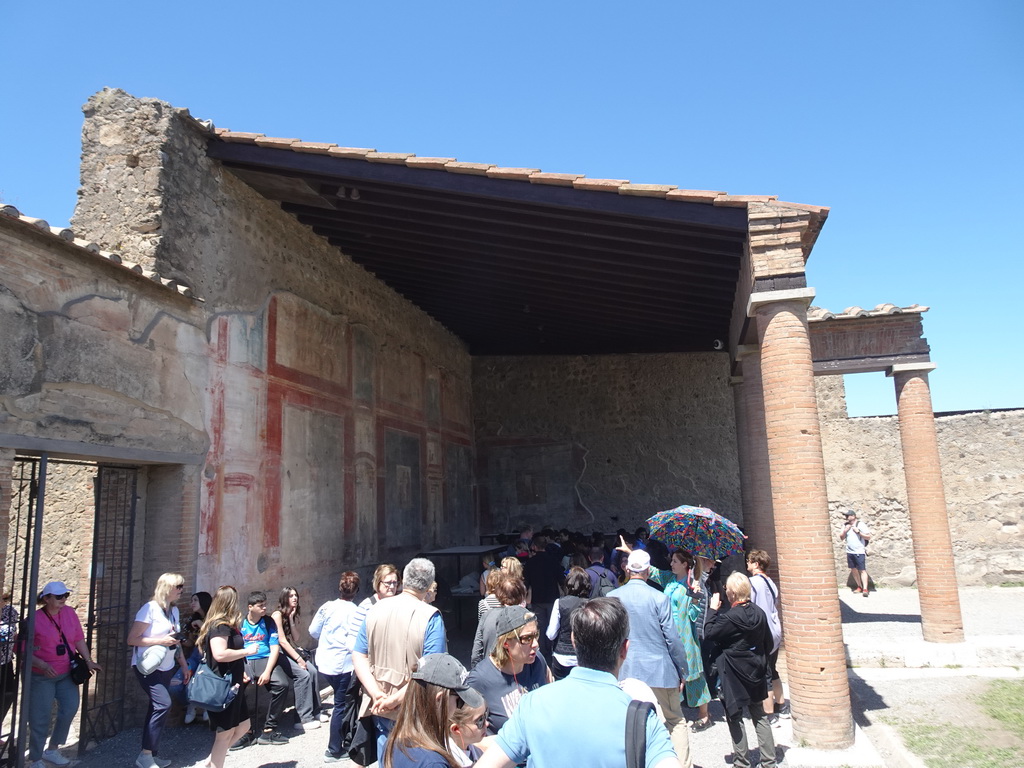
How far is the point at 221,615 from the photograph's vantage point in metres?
5.08

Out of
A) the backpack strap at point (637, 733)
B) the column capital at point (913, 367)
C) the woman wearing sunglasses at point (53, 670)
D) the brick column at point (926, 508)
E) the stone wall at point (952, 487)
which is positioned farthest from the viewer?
the stone wall at point (952, 487)

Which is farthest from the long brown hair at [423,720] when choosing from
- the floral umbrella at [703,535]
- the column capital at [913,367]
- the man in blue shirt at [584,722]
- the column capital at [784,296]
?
the column capital at [913,367]

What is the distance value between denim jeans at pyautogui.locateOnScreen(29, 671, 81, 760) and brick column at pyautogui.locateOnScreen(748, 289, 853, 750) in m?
5.38

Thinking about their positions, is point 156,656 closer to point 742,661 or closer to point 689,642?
point 689,642

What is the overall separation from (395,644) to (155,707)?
268 cm

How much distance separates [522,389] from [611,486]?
2673mm

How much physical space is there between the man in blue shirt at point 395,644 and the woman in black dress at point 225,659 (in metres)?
1.60

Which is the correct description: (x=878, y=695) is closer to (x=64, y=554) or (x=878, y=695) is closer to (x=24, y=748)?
(x=24, y=748)

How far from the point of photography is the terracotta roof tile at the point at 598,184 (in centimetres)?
680

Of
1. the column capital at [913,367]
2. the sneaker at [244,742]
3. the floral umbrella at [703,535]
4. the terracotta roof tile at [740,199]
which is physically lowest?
the sneaker at [244,742]

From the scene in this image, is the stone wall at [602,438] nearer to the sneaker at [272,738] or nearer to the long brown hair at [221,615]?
the sneaker at [272,738]

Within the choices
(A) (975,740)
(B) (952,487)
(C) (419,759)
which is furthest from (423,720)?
(B) (952,487)

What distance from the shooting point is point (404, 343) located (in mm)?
12016

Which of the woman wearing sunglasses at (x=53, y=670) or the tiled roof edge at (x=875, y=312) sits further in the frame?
the tiled roof edge at (x=875, y=312)
